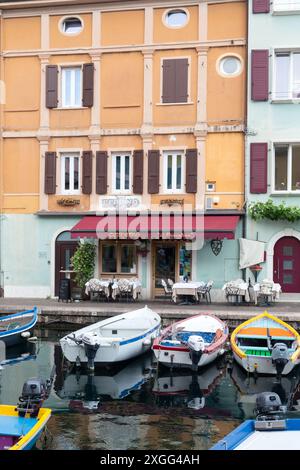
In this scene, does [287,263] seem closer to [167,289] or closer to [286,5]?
[167,289]

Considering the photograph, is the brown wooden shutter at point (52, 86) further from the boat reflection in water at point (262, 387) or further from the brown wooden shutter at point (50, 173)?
the boat reflection in water at point (262, 387)

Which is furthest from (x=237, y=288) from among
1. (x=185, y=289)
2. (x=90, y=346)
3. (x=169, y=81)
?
(x=169, y=81)

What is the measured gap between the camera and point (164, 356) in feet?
46.2

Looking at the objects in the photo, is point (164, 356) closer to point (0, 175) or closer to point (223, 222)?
point (223, 222)

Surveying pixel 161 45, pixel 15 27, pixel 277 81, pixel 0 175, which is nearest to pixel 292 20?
pixel 277 81

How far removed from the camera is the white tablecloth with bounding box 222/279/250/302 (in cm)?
2022

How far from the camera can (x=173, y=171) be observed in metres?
22.6

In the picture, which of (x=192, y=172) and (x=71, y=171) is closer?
(x=192, y=172)

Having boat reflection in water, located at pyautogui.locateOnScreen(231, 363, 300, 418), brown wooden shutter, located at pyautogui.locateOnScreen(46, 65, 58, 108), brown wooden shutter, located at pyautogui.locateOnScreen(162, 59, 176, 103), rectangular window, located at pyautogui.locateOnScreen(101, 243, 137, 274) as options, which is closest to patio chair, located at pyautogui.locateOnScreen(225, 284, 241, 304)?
rectangular window, located at pyautogui.locateOnScreen(101, 243, 137, 274)

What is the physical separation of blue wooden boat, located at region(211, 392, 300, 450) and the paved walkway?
31.8ft

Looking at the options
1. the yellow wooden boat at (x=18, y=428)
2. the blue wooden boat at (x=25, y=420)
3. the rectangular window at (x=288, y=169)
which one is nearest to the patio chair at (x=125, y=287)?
the rectangular window at (x=288, y=169)

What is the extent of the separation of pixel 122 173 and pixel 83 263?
3820mm

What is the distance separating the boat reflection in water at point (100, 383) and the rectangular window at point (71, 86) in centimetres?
1186
